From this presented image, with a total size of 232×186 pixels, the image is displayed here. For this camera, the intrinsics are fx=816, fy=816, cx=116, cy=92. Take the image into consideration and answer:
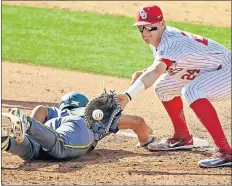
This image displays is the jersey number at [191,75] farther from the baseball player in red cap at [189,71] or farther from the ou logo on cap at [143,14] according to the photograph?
the ou logo on cap at [143,14]

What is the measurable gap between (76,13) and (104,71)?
459 centimetres

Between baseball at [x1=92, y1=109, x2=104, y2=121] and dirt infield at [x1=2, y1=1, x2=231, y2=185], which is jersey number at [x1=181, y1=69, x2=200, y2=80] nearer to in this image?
dirt infield at [x1=2, y1=1, x2=231, y2=185]

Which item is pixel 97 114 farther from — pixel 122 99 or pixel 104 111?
pixel 122 99

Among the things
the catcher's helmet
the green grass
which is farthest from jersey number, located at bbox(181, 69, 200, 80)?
the green grass

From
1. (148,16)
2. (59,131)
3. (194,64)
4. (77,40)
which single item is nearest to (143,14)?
(148,16)

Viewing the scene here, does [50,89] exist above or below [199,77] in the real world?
below

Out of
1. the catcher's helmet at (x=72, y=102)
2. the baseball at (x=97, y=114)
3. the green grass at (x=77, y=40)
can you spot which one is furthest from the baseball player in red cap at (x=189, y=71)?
the green grass at (x=77, y=40)

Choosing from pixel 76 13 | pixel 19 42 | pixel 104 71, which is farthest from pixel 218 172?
pixel 76 13

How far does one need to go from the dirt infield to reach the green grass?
58 centimetres

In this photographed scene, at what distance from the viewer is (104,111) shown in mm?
6531

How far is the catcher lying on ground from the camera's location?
6406 mm

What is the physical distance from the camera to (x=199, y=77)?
7078 mm

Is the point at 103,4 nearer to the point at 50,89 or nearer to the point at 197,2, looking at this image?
the point at 197,2

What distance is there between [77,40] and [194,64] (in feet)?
21.8
